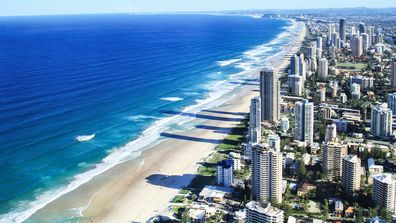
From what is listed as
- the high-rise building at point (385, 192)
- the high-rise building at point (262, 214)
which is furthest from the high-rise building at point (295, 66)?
the high-rise building at point (262, 214)

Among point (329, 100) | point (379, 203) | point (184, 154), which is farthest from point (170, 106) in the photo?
point (379, 203)

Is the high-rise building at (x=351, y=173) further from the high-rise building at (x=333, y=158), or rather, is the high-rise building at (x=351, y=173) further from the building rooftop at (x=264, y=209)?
the building rooftop at (x=264, y=209)

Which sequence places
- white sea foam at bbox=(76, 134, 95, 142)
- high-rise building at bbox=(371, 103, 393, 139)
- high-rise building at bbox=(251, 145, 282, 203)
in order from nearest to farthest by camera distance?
high-rise building at bbox=(251, 145, 282, 203) → white sea foam at bbox=(76, 134, 95, 142) → high-rise building at bbox=(371, 103, 393, 139)

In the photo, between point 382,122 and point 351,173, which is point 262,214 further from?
point 382,122

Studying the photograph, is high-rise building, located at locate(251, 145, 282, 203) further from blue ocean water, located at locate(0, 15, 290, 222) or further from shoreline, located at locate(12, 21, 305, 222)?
blue ocean water, located at locate(0, 15, 290, 222)

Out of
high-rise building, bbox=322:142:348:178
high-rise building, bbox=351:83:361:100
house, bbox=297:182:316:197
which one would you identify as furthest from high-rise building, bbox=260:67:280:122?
house, bbox=297:182:316:197

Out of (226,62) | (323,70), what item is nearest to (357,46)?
(323,70)
